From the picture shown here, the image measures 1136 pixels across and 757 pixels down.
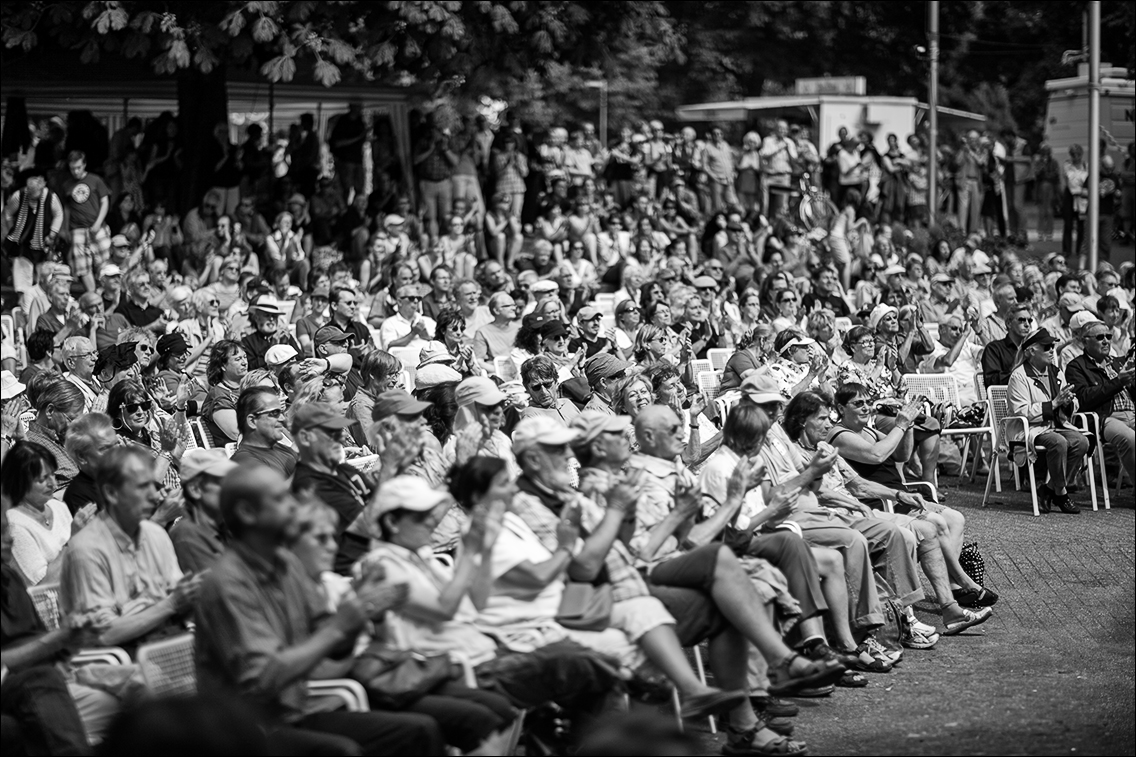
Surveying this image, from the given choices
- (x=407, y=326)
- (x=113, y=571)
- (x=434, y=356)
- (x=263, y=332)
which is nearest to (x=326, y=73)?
(x=407, y=326)

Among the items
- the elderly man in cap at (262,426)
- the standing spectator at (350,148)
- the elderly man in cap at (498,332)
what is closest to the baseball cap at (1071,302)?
the elderly man in cap at (498,332)

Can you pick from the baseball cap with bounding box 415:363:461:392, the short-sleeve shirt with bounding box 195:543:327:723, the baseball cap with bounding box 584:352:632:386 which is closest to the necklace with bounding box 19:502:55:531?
the short-sleeve shirt with bounding box 195:543:327:723

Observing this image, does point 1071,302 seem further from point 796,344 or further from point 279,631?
point 279,631

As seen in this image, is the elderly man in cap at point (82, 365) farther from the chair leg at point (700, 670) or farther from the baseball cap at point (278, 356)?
the chair leg at point (700, 670)

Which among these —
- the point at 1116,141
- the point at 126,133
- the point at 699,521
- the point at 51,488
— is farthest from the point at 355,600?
the point at 1116,141

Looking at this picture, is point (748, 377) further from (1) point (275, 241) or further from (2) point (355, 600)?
(1) point (275, 241)

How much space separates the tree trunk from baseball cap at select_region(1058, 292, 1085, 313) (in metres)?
10.4

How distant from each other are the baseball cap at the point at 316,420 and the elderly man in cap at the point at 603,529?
770mm

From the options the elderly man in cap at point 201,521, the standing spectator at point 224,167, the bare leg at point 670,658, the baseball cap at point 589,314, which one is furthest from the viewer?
the standing spectator at point 224,167

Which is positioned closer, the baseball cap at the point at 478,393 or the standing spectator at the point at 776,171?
the baseball cap at the point at 478,393

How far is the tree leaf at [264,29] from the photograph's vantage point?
17938 millimetres

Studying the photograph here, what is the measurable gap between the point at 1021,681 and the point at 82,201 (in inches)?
527

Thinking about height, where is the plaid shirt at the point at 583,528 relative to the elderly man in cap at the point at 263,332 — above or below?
below

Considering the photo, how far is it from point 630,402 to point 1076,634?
2506 mm
